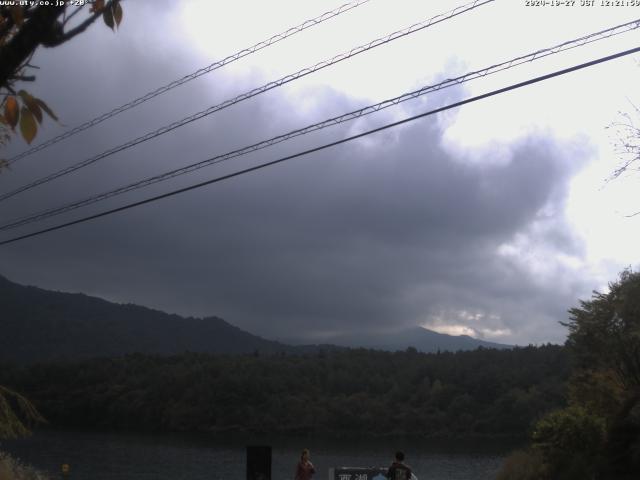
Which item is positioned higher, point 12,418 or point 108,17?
point 108,17

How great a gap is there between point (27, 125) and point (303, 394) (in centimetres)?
10579

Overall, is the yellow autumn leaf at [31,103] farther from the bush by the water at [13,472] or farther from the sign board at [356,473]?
the bush by the water at [13,472]

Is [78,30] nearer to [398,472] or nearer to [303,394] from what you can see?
[398,472]

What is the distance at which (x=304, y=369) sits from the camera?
4569 inches

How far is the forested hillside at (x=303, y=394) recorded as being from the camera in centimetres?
9025

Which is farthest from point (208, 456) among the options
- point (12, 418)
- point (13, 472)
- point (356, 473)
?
point (356, 473)

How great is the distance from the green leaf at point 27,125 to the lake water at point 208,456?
4061 cm

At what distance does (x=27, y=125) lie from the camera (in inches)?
137

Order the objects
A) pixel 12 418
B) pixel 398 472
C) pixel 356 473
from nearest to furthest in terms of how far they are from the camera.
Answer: pixel 398 472 → pixel 356 473 → pixel 12 418

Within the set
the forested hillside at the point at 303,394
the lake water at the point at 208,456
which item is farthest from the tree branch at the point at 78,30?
the forested hillside at the point at 303,394

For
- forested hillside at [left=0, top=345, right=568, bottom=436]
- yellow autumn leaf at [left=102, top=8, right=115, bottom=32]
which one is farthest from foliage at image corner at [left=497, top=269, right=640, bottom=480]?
forested hillside at [left=0, top=345, right=568, bottom=436]

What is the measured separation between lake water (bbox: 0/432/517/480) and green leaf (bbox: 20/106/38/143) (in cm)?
4061

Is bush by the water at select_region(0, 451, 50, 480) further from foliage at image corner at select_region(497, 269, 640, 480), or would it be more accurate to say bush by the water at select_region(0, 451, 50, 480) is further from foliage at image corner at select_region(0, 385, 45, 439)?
foliage at image corner at select_region(497, 269, 640, 480)

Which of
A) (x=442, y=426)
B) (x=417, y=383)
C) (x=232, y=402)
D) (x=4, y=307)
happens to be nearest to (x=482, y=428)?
(x=442, y=426)
